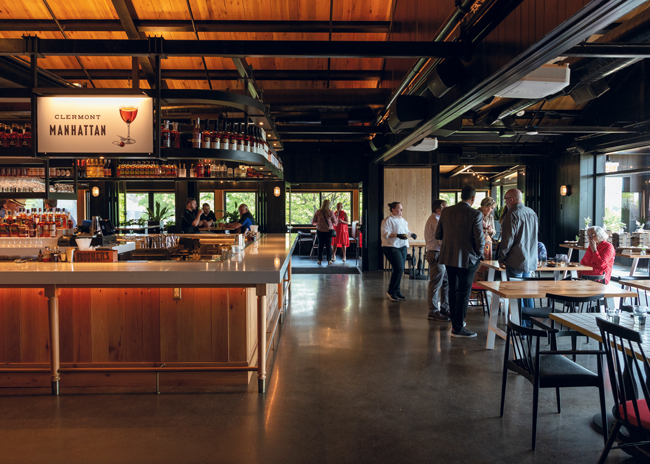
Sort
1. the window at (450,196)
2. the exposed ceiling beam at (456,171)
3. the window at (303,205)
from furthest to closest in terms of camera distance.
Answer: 1. the window at (450,196)
2. the exposed ceiling beam at (456,171)
3. the window at (303,205)

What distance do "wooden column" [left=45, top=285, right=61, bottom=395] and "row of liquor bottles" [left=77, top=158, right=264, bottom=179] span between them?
3.81 m

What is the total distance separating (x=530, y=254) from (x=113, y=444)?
4.63 metres

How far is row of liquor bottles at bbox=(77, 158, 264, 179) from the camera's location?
7.04 metres

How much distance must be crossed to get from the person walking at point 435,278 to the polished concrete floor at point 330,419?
141 cm

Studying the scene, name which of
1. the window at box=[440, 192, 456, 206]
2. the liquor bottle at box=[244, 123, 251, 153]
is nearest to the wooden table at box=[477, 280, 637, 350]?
the liquor bottle at box=[244, 123, 251, 153]

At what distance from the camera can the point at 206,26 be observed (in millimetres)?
6562

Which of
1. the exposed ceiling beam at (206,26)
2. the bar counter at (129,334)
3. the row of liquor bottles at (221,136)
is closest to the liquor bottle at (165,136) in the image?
the row of liquor bottles at (221,136)

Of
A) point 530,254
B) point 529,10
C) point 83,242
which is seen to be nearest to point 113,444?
point 83,242

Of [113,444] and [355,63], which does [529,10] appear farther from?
[355,63]

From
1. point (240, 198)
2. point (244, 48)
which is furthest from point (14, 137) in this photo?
point (240, 198)

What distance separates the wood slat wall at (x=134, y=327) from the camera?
373 centimetres

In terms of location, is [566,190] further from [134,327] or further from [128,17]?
[134,327]

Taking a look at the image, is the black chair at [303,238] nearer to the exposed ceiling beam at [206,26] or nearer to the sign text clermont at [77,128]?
the exposed ceiling beam at [206,26]

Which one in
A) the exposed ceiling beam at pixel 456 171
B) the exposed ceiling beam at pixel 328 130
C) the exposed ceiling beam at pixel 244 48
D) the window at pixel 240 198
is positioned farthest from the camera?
the exposed ceiling beam at pixel 456 171
